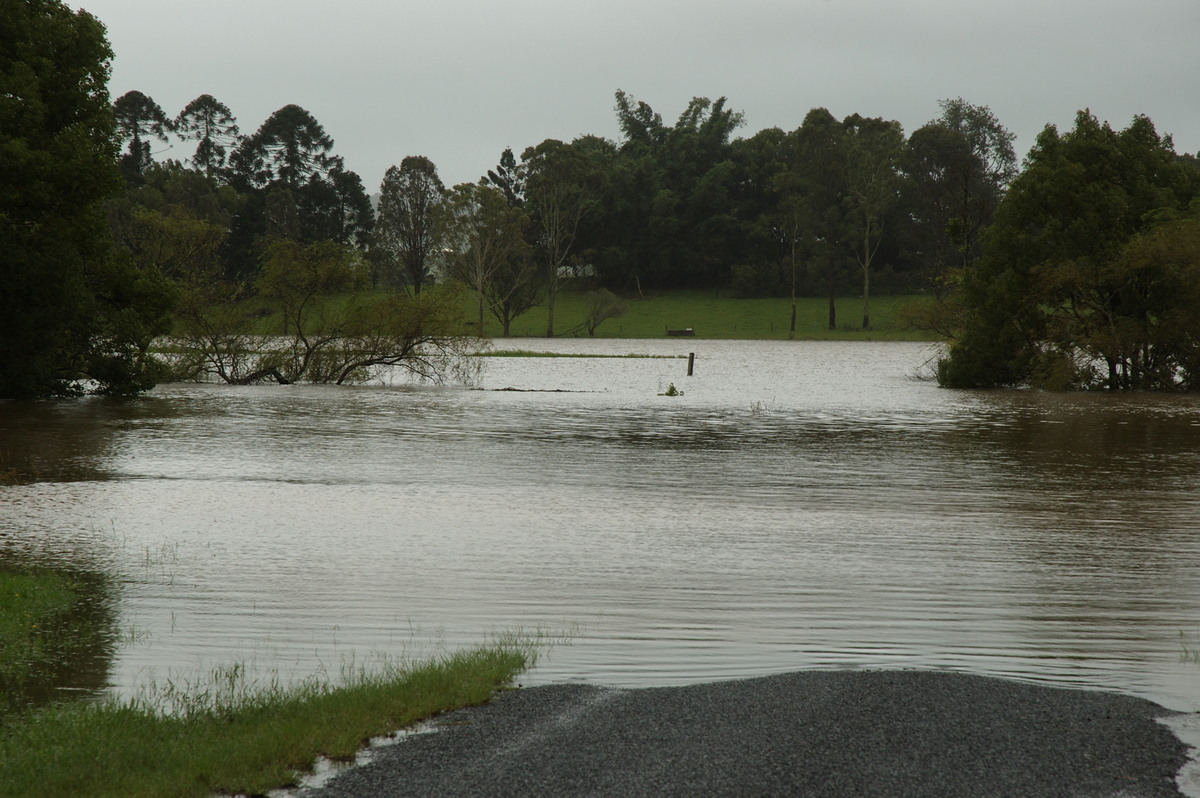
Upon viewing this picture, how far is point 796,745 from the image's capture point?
535 cm

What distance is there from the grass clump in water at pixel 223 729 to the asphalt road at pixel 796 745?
290mm

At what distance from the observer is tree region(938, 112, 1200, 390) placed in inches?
1604

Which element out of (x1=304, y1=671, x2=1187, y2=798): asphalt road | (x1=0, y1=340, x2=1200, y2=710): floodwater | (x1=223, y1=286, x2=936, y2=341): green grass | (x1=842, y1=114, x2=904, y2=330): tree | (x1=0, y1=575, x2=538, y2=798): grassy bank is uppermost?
(x1=842, y1=114, x2=904, y2=330): tree

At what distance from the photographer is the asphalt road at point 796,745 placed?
4.93m

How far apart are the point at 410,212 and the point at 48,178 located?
227 feet

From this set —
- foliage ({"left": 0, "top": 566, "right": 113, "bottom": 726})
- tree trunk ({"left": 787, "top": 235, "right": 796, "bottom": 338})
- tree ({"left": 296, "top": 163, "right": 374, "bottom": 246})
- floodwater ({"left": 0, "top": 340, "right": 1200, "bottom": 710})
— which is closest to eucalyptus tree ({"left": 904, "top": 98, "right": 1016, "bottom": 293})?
tree trunk ({"left": 787, "top": 235, "right": 796, "bottom": 338})

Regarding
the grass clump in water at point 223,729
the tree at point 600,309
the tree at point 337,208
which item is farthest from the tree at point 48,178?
the tree at point 337,208

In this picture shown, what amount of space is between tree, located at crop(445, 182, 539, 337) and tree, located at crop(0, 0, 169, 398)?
53836 millimetres

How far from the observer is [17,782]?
5.10 m

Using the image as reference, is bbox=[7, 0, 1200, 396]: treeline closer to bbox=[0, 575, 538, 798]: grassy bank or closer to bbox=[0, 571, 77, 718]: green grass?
bbox=[0, 571, 77, 718]: green grass

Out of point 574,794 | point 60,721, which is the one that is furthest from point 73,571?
point 574,794

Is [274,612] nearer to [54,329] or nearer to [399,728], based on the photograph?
[399,728]

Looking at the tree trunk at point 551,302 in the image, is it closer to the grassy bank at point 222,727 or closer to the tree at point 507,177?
the tree at point 507,177

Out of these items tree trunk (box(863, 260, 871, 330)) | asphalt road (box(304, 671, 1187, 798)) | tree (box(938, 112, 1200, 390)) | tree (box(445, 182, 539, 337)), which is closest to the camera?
asphalt road (box(304, 671, 1187, 798))
